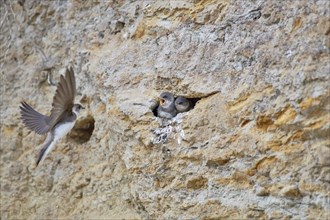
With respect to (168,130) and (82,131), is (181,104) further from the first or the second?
(82,131)

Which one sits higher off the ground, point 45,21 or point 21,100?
point 45,21

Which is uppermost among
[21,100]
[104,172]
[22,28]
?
[22,28]

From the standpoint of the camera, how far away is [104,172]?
293cm

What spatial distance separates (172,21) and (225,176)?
2.51ft

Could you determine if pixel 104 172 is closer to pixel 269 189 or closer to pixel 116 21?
pixel 116 21

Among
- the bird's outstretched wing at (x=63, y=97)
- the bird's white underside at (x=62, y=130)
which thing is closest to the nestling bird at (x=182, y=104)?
the bird's outstretched wing at (x=63, y=97)

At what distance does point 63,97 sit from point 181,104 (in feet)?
2.34

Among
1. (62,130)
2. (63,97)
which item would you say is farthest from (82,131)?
(63,97)

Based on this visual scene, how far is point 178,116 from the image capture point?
8.45 feet

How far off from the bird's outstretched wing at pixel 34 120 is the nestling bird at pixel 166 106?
767 millimetres

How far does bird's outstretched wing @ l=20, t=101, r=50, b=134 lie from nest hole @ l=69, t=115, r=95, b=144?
138 millimetres

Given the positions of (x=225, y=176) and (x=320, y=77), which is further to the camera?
(x=225, y=176)

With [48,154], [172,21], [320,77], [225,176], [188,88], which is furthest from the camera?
[48,154]

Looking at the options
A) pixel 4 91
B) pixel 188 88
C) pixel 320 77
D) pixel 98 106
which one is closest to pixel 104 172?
pixel 98 106
